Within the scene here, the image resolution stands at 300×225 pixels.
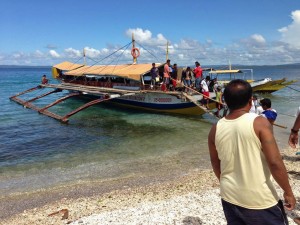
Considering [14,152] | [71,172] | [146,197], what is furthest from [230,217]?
[14,152]

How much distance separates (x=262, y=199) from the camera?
9.14 ft

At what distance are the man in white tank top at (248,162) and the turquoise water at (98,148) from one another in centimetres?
709

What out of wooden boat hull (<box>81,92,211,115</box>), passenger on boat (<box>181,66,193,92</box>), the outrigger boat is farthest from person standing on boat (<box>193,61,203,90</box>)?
wooden boat hull (<box>81,92,211,115</box>)

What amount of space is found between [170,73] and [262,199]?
711 inches

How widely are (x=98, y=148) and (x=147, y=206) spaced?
7.47m

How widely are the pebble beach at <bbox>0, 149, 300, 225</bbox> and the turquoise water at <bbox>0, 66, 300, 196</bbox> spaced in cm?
157

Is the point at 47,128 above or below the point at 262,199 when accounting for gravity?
below

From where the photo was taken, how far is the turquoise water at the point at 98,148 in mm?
10148

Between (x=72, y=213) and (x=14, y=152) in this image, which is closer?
(x=72, y=213)

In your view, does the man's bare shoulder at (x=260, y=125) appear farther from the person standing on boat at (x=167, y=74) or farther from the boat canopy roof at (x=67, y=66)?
the boat canopy roof at (x=67, y=66)

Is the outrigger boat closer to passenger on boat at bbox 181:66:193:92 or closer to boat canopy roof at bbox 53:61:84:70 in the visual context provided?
passenger on boat at bbox 181:66:193:92

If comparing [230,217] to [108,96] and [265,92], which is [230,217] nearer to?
[108,96]

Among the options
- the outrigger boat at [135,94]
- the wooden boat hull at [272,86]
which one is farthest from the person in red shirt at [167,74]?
the wooden boat hull at [272,86]

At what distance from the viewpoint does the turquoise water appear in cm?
1015
